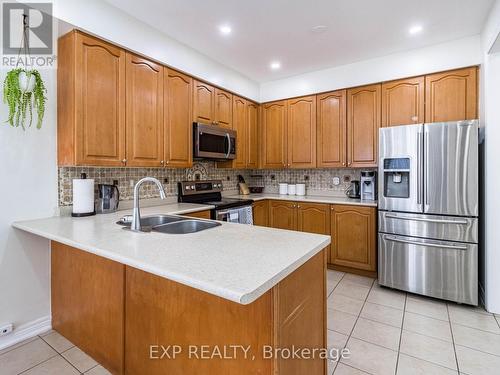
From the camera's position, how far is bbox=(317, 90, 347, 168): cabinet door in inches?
140

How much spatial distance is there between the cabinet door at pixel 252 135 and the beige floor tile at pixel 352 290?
81.4 inches

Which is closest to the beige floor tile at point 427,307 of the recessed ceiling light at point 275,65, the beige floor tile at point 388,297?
A: the beige floor tile at point 388,297

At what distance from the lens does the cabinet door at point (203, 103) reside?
10.2 feet

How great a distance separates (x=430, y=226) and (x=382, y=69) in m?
1.90

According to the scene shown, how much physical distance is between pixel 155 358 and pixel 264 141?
10.9 feet

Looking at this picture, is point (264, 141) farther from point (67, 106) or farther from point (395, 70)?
point (67, 106)

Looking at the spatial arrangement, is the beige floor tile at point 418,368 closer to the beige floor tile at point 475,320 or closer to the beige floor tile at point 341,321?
the beige floor tile at point 341,321

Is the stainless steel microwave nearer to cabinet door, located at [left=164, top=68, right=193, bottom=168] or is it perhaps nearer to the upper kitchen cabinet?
cabinet door, located at [left=164, top=68, right=193, bottom=168]

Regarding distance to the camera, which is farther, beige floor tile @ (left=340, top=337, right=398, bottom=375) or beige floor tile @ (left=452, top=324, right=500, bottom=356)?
beige floor tile @ (left=452, top=324, right=500, bottom=356)

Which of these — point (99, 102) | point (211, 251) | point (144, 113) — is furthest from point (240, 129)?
point (211, 251)

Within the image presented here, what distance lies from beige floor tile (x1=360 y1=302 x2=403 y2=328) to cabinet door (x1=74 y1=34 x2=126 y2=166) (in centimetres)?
255

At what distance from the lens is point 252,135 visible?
416 cm

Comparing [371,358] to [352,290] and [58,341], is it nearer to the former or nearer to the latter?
[352,290]

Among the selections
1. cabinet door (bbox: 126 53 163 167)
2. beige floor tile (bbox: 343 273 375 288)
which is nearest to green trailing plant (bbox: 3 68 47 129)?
cabinet door (bbox: 126 53 163 167)
